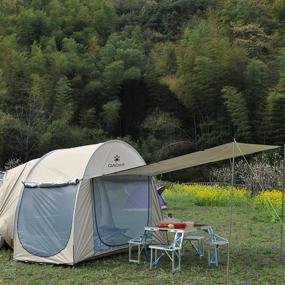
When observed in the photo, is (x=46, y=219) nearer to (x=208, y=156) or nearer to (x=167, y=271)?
(x=167, y=271)

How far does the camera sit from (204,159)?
5652mm

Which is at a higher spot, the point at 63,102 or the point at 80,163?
the point at 63,102

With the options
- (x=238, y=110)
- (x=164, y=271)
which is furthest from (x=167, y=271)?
(x=238, y=110)

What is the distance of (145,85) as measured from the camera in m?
21.2

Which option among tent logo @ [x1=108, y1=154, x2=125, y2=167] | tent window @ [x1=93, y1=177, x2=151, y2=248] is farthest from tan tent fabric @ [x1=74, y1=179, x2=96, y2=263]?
tent logo @ [x1=108, y1=154, x2=125, y2=167]

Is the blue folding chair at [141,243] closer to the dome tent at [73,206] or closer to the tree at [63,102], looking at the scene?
the dome tent at [73,206]

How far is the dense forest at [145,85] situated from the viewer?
58.4ft

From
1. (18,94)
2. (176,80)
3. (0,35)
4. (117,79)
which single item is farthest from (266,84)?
(0,35)

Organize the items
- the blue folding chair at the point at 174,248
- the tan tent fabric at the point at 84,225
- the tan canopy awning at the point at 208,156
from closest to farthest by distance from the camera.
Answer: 1. the blue folding chair at the point at 174,248
2. the tan canopy awning at the point at 208,156
3. the tan tent fabric at the point at 84,225

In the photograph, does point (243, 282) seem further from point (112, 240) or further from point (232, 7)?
point (232, 7)

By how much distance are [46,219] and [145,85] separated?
15459mm

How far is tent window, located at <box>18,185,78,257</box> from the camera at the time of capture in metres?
5.92

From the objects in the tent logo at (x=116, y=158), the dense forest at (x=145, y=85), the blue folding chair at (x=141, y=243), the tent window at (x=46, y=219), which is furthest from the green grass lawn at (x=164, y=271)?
the dense forest at (x=145, y=85)

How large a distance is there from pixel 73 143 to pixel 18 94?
10.3 feet
